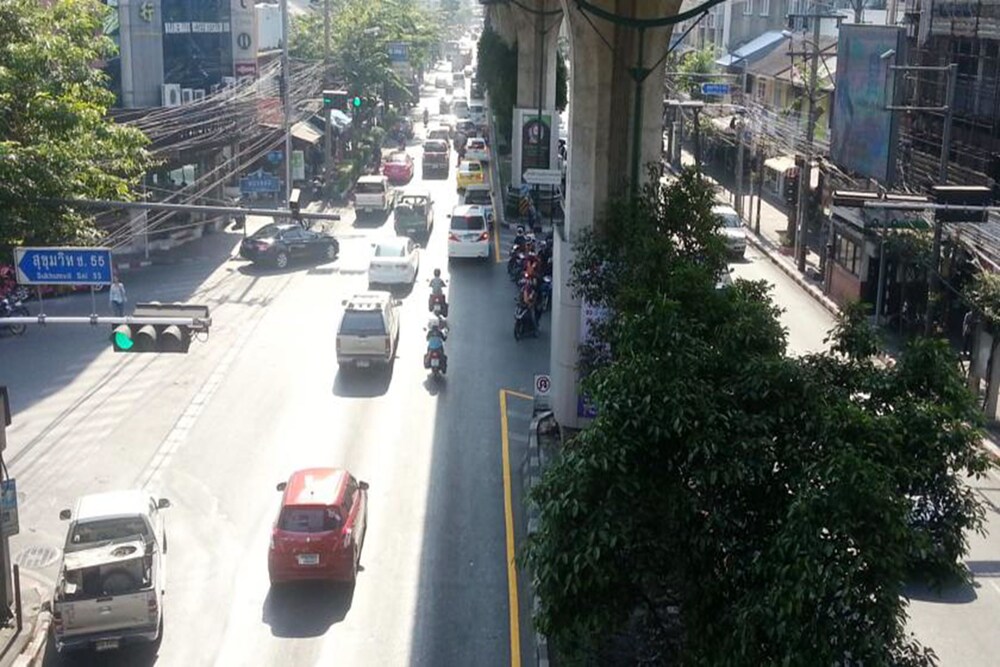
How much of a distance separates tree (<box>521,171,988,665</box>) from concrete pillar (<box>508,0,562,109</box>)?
36.9 meters

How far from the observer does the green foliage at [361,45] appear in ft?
208

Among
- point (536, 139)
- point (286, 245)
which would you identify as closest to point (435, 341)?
point (286, 245)

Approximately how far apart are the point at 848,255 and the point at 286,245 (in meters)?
17.2

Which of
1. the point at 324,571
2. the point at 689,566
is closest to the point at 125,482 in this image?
the point at 324,571

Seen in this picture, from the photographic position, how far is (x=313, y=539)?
1681 cm

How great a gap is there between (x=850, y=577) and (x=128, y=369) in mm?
22546

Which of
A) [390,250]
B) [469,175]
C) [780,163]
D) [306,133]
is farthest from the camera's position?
[306,133]

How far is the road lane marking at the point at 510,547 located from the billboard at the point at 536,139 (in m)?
20.6

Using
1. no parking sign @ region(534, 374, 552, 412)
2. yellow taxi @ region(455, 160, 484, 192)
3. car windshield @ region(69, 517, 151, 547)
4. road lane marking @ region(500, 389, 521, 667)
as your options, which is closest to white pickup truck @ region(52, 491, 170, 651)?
car windshield @ region(69, 517, 151, 547)

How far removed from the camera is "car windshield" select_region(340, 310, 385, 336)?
2681cm

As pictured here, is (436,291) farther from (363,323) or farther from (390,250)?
(390,250)

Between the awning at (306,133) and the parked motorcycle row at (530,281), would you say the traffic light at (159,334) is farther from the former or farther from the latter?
the awning at (306,133)

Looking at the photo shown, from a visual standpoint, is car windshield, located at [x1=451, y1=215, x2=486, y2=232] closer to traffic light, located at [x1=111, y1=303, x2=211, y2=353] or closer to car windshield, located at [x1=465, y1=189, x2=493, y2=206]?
car windshield, located at [x1=465, y1=189, x2=493, y2=206]

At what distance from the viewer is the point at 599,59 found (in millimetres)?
21594
